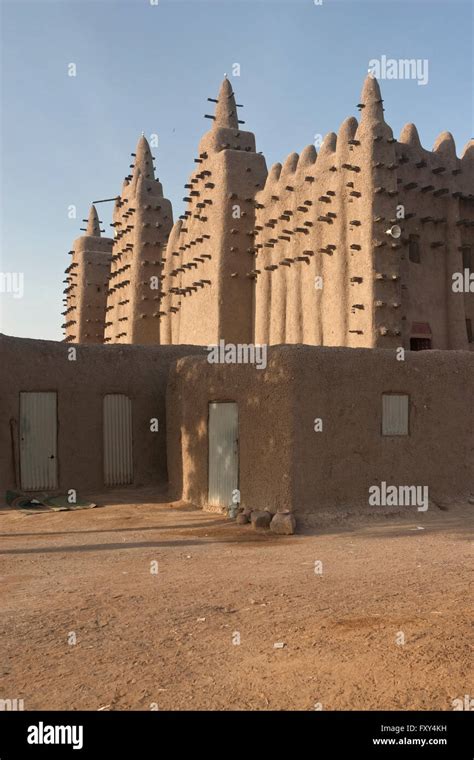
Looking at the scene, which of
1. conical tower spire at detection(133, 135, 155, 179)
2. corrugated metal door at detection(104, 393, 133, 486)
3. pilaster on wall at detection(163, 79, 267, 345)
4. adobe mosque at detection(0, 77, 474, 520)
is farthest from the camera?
conical tower spire at detection(133, 135, 155, 179)

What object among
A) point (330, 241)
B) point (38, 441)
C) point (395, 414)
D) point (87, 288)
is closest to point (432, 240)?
point (330, 241)

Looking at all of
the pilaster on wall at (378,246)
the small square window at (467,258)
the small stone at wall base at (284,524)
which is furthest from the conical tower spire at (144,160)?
the small stone at wall base at (284,524)

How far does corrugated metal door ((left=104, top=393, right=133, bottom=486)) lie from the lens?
1662cm

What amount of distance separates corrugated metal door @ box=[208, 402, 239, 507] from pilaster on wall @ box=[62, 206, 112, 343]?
29118mm

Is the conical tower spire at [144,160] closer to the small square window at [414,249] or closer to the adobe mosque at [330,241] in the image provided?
the adobe mosque at [330,241]

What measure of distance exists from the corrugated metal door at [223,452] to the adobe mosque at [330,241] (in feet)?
28.2

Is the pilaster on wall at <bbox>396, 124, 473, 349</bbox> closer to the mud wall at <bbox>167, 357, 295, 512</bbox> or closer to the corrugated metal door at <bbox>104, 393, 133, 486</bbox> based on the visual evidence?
the corrugated metal door at <bbox>104, 393, 133, 486</bbox>

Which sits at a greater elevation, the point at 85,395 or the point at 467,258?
the point at 467,258

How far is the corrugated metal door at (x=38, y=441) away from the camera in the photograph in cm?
1578

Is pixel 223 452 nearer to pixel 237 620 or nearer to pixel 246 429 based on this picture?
pixel 246 429

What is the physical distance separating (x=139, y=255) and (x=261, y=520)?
25823 mm

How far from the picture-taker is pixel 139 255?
3556cm

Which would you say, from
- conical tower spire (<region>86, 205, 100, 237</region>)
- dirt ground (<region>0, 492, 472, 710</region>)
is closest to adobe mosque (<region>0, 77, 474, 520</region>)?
dirt ground (<region>0, 492, 472, 710</region>)

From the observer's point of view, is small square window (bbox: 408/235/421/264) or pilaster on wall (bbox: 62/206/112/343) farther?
pilaster on wall (bbox: 62/206/112/343)
